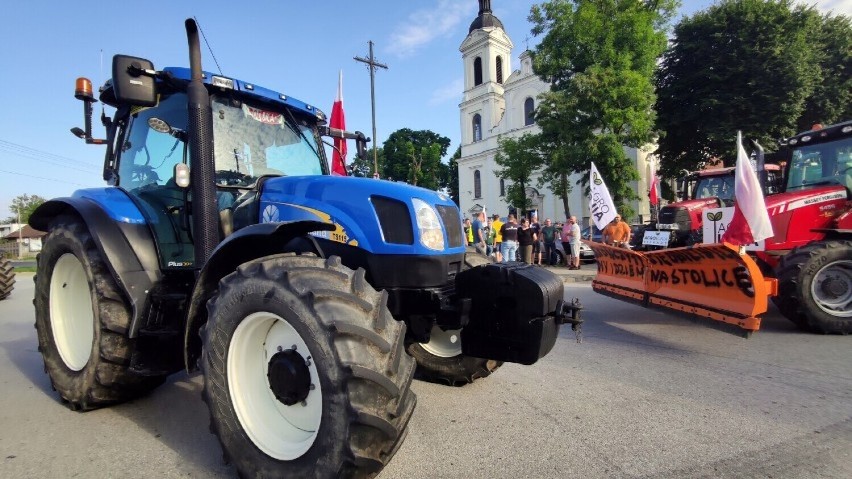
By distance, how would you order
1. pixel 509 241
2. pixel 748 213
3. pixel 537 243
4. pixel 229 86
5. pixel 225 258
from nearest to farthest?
pixel 225 258
pixel 229 86
pixel 748 213
pixel 509 241
pixel 537 243

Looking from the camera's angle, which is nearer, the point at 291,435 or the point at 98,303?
the point at 291,435

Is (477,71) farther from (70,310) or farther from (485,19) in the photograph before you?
(70,310)

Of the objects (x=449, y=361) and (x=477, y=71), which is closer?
(x=449, y=361)

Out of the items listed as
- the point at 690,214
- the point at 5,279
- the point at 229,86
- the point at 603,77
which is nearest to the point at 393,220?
the point at 229,86

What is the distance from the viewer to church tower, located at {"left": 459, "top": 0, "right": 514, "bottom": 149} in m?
47.2

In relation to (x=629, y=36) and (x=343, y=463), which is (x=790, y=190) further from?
(x=629, y=36)

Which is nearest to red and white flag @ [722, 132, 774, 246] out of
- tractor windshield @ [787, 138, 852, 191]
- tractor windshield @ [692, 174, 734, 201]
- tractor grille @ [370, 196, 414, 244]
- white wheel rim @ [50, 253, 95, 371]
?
tractor windshield @ [787, 138, 852, 191]

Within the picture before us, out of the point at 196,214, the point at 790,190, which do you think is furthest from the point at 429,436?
the point at 790,190

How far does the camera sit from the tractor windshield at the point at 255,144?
335 cm

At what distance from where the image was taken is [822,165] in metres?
6.88

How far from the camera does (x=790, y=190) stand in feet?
23.5

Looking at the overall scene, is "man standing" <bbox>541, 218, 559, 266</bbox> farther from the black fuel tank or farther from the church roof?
the church roof

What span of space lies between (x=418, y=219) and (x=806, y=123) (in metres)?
32.1

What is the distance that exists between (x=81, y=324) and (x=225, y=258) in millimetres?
2101
